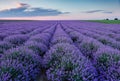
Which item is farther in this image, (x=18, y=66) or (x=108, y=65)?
(x=108, y=65)

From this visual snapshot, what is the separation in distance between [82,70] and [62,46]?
175 cm

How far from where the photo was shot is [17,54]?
13.8ft

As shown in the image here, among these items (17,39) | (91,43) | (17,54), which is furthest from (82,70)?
(17,39)

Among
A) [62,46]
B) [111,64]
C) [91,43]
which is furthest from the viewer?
[91,43]

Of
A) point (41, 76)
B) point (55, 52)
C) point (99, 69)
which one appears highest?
point (55, 52)

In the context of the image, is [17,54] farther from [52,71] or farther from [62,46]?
[62,46]

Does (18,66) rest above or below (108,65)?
above

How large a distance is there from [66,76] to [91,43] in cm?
328

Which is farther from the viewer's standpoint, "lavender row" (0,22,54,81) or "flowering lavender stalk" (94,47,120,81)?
"flowering lavender stalk" (94,47,120,81)

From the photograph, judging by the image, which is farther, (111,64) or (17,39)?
(17,39)

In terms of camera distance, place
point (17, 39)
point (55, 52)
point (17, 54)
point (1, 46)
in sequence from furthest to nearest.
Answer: point (17, 39), point (1, 46), point (55, 52), point (17, 54)

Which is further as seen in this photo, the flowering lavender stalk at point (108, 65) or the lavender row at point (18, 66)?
the flowering lavender stalk at point (108, 65)

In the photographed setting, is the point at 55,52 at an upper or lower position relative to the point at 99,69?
upper

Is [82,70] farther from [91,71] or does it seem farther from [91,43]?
[91,43]
